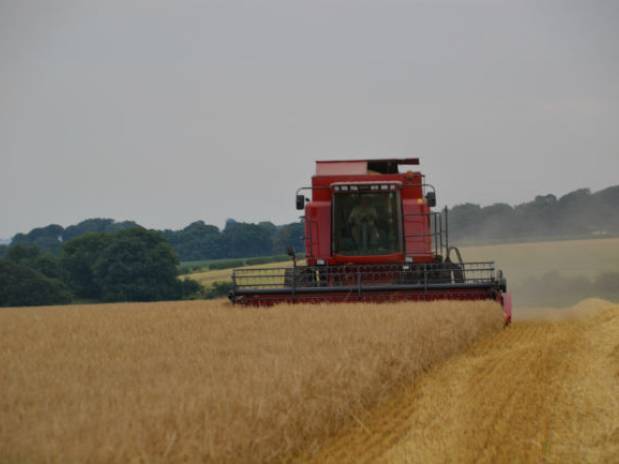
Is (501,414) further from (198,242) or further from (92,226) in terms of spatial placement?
(92,226)

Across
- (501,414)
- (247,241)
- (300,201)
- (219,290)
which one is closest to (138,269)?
(219,290)

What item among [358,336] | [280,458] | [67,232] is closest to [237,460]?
[280,458]

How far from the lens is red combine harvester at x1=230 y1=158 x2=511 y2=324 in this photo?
1544 cm

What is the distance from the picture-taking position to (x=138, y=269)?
57.0 m

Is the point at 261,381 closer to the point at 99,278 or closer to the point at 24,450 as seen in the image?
the point at 24,450

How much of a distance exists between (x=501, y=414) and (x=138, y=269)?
49.8 metres

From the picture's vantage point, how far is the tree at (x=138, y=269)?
55938 mm

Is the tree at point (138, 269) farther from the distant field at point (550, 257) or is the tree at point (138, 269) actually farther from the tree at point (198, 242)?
the tree at point (198, 242)

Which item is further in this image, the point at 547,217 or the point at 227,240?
the point at 227,240

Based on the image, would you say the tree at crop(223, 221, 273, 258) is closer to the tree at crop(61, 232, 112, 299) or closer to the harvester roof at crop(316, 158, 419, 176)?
the tree at crop(61, 232, 112, 299)

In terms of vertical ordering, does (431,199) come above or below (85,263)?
above

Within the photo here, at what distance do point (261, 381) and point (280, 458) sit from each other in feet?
2.20

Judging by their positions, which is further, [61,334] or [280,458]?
[61,334]

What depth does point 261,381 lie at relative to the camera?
294 inches
